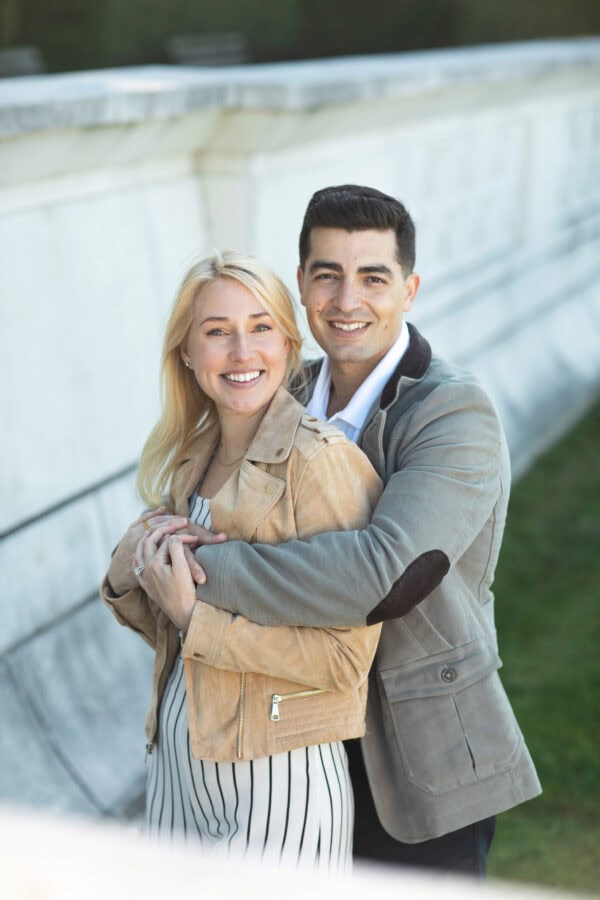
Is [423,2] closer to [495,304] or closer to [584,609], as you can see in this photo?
[495,304]

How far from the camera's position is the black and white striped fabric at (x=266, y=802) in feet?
8.10

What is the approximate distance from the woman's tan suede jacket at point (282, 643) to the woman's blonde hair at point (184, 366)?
0.83ft

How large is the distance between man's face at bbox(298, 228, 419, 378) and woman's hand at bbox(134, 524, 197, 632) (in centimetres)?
65

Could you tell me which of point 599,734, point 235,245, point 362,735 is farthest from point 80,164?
point 599,734

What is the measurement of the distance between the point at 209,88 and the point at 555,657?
3160mm

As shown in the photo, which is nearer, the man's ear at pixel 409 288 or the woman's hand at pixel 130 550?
the woman's hand at pixel 130 550

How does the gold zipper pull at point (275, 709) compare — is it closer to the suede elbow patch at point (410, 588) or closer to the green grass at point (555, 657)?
the suede elbow patch at point (410, 588)

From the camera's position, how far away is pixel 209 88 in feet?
15.5

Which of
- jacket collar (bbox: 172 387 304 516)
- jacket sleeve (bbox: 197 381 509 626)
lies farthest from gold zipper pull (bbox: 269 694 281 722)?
jacket collar (bbox: 172 387 304 516)

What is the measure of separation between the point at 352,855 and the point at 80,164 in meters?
2.75

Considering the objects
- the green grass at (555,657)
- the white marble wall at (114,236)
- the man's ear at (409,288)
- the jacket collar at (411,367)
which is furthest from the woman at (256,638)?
the green grass at (555,657)

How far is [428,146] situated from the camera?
7.33m

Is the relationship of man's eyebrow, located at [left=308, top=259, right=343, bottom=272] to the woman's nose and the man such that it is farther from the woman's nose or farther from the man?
the woman's nose

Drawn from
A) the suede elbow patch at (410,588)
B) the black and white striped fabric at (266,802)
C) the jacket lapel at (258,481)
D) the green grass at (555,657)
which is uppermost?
the jacket lapel at (258,481)
